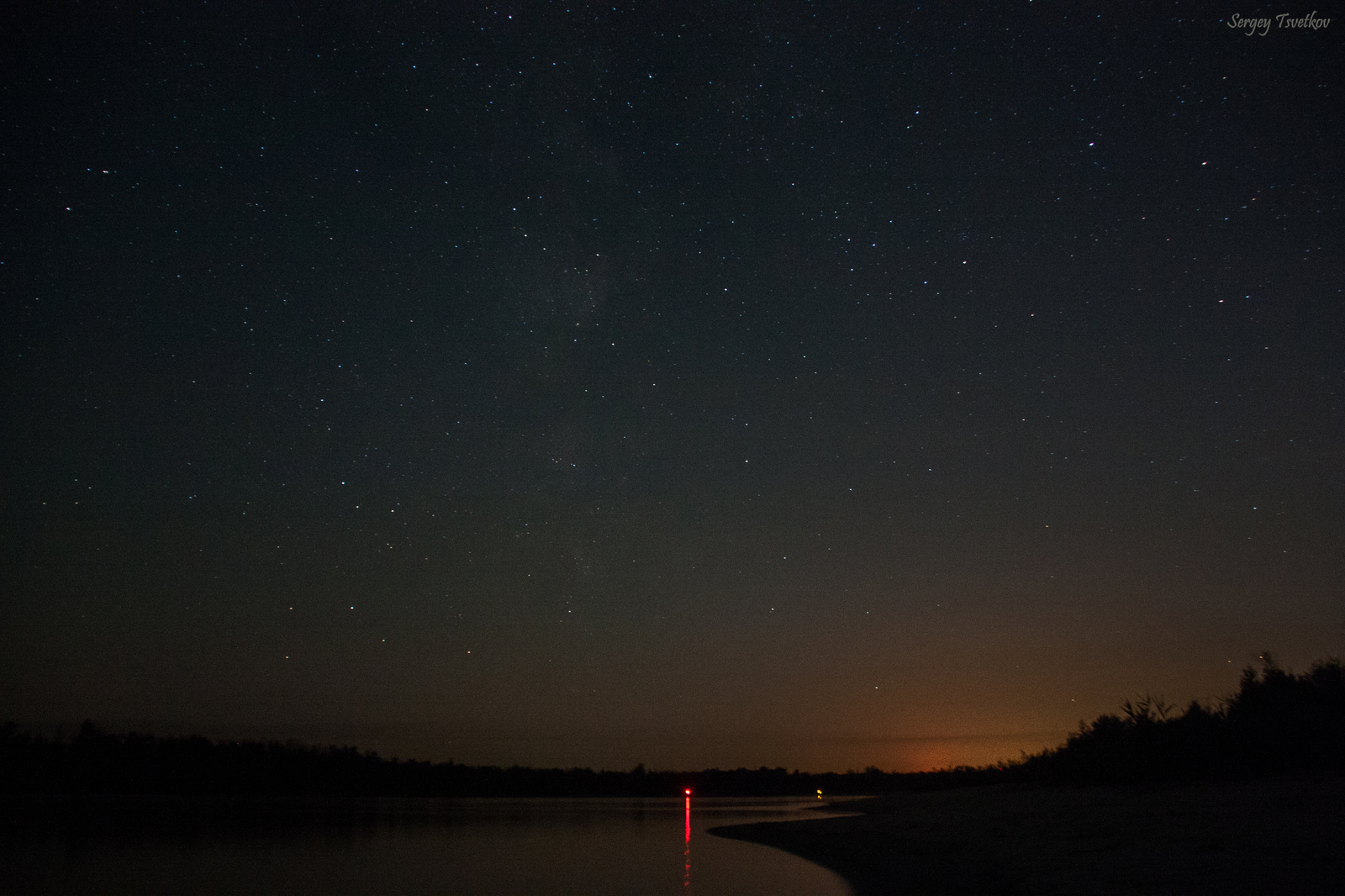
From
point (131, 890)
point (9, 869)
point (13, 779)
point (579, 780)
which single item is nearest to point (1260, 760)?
point (131, 890)

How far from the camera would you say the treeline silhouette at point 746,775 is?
620 inches

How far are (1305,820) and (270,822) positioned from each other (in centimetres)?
3845

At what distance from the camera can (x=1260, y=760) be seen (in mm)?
15070

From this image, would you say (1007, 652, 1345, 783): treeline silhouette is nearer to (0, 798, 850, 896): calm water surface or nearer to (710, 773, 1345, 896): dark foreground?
(710, 773, 1345, 896): dark foreground

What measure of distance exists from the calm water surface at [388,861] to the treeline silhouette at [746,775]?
7332 millimetres

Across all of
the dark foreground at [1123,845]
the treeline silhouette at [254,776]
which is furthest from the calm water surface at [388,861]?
the treeline silhouette at [254,776]

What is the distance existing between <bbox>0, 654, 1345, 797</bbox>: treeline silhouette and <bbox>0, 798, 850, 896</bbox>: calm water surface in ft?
24.1

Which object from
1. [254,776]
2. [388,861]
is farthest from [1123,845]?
[254,776]

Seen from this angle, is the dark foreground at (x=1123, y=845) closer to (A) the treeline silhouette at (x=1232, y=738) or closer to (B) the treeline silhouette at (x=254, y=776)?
(A) the treeline silhouette at (x=1232, y=738)

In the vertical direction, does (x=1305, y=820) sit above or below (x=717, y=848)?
above

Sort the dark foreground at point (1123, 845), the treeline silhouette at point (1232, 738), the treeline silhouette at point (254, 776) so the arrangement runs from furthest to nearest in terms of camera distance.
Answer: the treeline silhouette at point (254, 776) → the treeline silhouette at point (1232, 738) → the dark foreground at point (1123, 845)

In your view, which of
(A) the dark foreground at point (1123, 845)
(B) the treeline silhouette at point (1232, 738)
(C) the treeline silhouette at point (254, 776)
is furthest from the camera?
(C) the treeline silhouette at point (254, 776)

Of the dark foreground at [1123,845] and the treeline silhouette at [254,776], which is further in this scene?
the treeline silhouette at [254,776]

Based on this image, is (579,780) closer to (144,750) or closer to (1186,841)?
(144,750)
